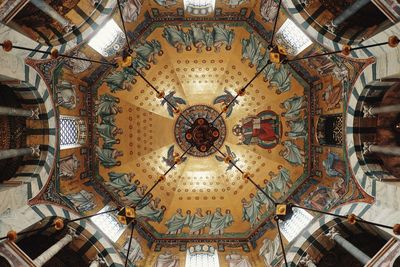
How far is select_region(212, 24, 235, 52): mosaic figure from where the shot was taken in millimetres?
14586

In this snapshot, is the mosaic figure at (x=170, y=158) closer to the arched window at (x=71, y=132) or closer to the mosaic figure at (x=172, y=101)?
the mosaic figure at (x=172, y=101)

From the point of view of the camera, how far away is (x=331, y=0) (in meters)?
11.0

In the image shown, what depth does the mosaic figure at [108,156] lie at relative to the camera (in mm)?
15382

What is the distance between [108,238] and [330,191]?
348 inches

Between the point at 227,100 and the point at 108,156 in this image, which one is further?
the point at 227,100

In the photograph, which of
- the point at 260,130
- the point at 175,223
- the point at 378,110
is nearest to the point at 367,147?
the point at 378,110

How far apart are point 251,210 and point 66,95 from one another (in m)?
9.48

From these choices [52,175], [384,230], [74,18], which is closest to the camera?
[384,230]

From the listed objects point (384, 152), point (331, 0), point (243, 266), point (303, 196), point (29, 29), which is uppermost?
point (331, 0)

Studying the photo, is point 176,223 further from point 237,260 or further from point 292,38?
point 292,38

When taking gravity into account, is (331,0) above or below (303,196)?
above

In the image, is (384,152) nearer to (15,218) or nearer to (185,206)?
(185,206)

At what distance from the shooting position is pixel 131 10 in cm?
1322

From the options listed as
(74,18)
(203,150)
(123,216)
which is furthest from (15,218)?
(203,150)
